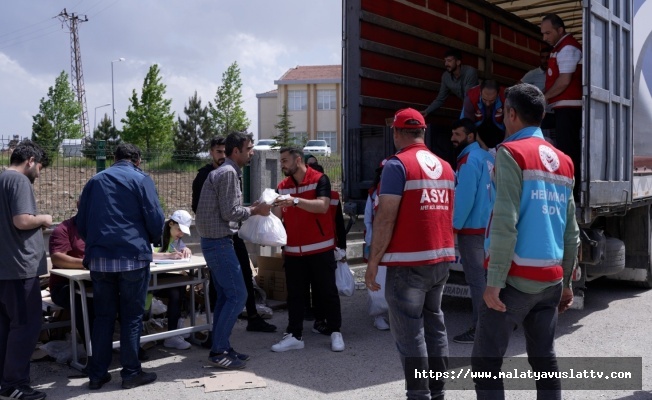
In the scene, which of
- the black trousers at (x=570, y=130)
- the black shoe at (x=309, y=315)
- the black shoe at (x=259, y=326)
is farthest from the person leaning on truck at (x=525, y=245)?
the black shoe at (x=309, y=315)

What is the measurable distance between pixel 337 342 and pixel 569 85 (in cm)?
310

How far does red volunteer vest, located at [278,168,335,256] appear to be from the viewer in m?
5.94

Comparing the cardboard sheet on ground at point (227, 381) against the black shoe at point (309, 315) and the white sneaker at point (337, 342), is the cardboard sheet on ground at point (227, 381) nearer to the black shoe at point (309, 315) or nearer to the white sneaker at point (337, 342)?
the white sneaker at point (337, 342)

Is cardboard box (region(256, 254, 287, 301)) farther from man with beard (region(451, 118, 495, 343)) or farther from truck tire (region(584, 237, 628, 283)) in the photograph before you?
truck tire (region(584, 237, 628, 283))

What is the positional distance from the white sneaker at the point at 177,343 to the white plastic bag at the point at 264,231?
1149 mm

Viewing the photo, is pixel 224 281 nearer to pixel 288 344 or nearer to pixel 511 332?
pixel 288 344

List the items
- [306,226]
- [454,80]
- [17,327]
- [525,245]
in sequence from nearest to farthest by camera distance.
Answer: [525,245]
[17,327]
[306,226]
[454,80]

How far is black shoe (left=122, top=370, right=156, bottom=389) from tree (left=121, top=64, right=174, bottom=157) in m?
27.3

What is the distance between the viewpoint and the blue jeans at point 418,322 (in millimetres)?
3850

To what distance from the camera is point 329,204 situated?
19.6 ft

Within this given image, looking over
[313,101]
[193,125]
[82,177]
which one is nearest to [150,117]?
[193,125]

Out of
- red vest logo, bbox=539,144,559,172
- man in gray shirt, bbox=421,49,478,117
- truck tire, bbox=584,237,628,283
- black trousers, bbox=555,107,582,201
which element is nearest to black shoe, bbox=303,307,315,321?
man in gray shirt, bbox=421,49,478,117

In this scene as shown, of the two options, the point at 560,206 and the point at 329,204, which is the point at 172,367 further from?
the point at 560,206

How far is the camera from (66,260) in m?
5.40
